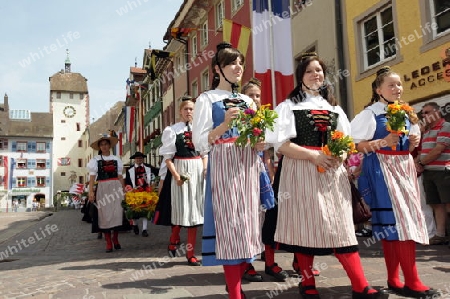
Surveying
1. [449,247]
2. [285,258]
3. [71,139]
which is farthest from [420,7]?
[71,139]

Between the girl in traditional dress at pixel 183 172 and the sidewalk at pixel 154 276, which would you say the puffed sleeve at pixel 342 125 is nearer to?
the sidewalk at pixel 154 276

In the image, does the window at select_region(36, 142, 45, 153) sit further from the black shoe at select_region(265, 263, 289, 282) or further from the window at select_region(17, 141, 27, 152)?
the black shoe at select_region(265, 263, 289, 282)

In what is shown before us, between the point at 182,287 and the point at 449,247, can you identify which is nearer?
the point at 182,287

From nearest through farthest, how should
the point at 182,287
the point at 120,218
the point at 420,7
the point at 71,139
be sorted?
the point at 182,287 < the point at 120,218 < the point at 420,7 < the point at 71,139

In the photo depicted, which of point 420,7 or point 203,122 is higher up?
point 420,7

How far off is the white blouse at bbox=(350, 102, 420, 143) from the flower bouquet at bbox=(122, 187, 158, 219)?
464cm

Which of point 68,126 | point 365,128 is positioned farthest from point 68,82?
point 365,128

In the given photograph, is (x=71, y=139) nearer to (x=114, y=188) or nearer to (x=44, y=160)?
(x=44, y=160)

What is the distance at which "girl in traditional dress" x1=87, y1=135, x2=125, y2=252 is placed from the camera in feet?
24.2

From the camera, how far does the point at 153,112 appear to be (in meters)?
37.9

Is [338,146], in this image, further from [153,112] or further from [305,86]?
[153,112]

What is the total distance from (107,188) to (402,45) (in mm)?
7164

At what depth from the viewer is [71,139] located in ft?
266

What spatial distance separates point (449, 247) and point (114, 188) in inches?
207
